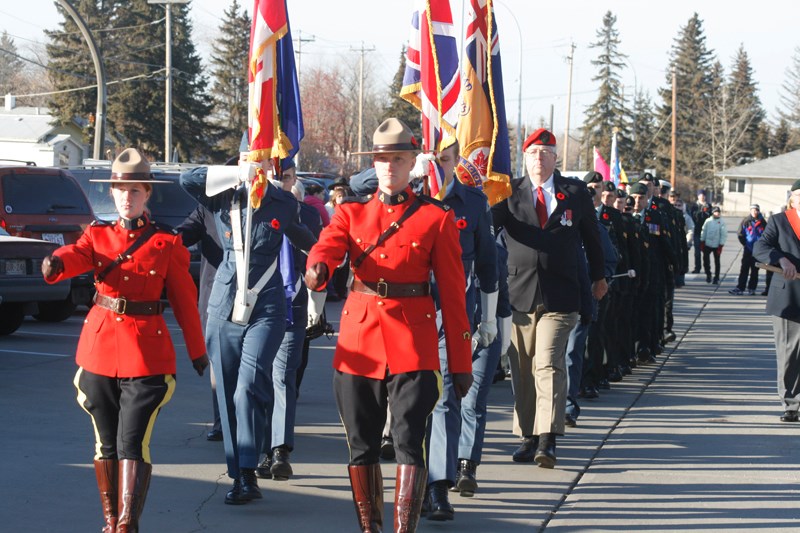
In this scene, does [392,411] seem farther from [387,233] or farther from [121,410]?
[121,410]

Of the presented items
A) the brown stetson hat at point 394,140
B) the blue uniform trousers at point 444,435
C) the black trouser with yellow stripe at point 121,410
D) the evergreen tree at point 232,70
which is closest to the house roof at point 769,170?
the evergreen tree at point 232,70

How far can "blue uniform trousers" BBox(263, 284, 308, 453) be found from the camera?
7945 mm

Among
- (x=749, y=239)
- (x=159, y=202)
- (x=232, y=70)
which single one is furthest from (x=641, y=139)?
(x=159, y=202)

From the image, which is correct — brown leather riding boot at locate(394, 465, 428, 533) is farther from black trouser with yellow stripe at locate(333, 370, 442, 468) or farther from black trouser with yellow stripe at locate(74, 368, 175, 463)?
black trouser with yellow stripe at locate(74, 368, 175, 463)

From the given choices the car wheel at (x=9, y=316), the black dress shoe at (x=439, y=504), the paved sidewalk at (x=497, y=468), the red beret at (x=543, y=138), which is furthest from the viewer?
the car wheel at (x=9, y=316)

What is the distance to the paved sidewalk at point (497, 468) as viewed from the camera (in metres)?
6.95

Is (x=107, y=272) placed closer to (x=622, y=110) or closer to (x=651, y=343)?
(x=651, y=343)

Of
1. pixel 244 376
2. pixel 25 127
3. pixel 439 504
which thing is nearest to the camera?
pixel 439 504

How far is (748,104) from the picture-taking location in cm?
10594

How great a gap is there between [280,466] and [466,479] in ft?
3.99

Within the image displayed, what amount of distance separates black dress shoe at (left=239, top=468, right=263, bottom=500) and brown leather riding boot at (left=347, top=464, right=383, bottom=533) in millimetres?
1528

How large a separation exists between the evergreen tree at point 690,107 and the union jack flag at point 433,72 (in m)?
89.7

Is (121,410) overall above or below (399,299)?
below

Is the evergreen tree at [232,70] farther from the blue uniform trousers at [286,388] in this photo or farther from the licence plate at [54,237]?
the blue uniform trousers at [286,388]
